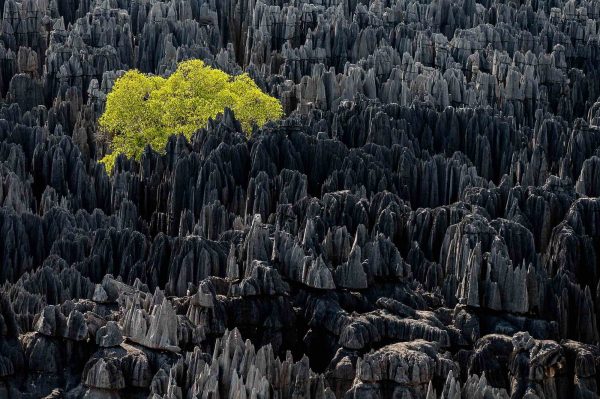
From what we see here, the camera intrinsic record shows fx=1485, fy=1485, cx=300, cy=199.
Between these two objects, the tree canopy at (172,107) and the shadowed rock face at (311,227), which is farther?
the tree canopy at (172,107)

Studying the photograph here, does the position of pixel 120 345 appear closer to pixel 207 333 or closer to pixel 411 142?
pixel 207 333

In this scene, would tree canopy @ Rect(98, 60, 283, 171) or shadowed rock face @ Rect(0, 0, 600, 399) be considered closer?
shadowed rock face @ Rect(0, 0, 600, 399)

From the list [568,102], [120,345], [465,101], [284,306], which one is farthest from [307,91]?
[120,345]

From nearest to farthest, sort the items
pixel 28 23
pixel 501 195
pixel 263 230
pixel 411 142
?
pixel 263 230, pixel 501 195, pixel 411 142, pixel 28 23
